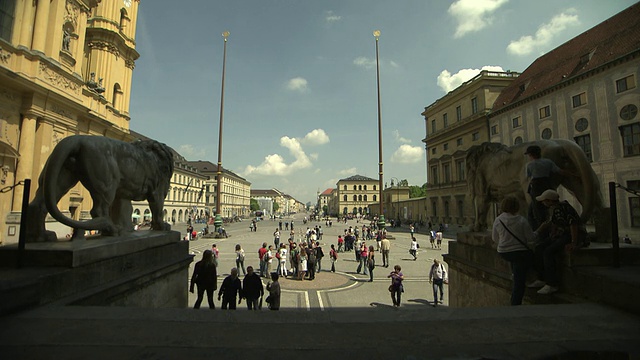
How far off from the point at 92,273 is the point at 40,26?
2055 centimetres

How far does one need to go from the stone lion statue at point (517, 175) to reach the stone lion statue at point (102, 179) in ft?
20.6

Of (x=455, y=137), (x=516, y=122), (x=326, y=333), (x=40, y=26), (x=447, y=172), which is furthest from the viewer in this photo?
(x=447, y=172)

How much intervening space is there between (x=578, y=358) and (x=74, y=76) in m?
25.8

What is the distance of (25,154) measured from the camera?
640 inches

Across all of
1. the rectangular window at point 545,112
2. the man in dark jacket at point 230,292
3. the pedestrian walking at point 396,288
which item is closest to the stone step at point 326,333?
the man in dark jacket at point 230,292

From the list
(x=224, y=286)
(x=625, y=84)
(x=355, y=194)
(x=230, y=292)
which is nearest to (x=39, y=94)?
(x=224, y=286)

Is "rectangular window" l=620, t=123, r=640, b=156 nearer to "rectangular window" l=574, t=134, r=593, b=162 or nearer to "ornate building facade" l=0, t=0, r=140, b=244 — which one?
"rectangular window" l=574, t=134, r=593, b=162

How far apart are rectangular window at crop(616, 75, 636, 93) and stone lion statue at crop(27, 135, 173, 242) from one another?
29.6 metres

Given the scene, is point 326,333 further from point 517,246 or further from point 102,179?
→ point 102,179

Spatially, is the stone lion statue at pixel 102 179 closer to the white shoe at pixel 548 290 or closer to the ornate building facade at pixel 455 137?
the white shoe at pixel 548 290

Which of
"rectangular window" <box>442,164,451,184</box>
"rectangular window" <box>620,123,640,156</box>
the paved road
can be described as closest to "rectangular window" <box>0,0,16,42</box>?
the paved road

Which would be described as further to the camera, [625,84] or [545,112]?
[545,112]

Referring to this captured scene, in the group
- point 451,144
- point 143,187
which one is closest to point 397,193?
point 451,144

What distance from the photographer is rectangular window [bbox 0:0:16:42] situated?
15550 mm
